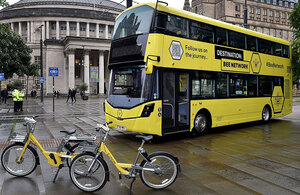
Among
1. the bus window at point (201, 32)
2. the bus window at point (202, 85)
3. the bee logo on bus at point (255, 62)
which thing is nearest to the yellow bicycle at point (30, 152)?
the bus window at point (202, 85)

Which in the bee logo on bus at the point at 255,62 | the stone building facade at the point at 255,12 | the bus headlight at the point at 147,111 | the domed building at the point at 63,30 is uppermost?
the stone building facade at the point at 255,12

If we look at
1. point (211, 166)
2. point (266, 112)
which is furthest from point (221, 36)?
point (211, 166)

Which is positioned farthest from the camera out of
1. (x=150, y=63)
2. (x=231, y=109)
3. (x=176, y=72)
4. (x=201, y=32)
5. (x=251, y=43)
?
(x=251, y=43)

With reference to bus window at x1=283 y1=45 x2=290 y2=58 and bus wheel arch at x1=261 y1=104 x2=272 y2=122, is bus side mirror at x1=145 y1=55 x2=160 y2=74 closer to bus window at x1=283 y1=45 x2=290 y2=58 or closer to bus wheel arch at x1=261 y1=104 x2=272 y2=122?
bus wheel arch at x1=261 y1=104 x2=272 y2=122

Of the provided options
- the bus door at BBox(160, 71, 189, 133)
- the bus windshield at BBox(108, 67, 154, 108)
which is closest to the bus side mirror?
the bus windshield at BBox(108, 67, 154, 108)

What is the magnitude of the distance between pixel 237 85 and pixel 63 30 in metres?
74.1

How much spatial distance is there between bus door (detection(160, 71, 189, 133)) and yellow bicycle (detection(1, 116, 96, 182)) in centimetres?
420

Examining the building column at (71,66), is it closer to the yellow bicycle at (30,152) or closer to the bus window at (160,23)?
the bus window at (160,23)

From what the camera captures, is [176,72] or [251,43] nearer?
[176,72]

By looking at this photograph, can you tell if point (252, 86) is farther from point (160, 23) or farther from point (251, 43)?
point (160, 23)

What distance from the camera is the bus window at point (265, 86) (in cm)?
1312

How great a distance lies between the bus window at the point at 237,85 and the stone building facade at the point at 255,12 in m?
72.1

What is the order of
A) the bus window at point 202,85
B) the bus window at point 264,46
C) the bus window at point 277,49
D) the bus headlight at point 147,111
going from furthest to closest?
the bus window at point 277,49
the bus window at point 264,46
the bus window at point 202,85
the bus headlight at point 147,111

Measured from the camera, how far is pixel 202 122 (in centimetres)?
1027
